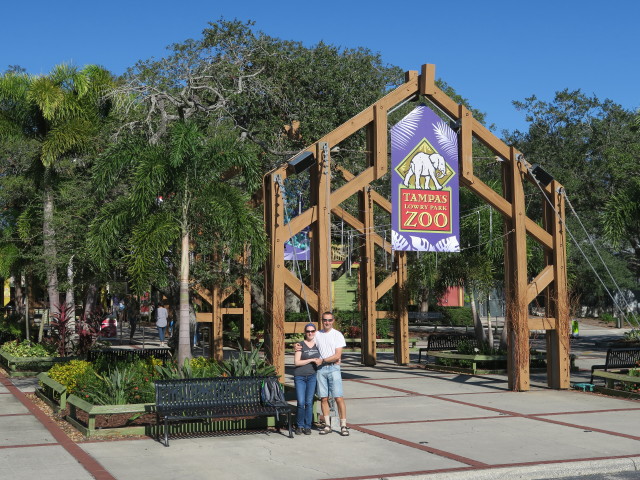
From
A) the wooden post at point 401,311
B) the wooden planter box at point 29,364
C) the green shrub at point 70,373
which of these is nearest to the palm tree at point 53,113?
the wooden planter box at point 29,364

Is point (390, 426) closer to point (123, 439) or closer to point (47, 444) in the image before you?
point (123, 439)

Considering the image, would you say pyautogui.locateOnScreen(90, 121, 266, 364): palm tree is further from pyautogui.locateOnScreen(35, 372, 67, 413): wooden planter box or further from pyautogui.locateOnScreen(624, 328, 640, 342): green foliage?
pyautogui.locateOnScreen(624, 328, 640, 342): green foliage

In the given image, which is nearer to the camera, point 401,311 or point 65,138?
point 65,138

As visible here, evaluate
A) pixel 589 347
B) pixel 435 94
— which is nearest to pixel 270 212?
pixel 435 94

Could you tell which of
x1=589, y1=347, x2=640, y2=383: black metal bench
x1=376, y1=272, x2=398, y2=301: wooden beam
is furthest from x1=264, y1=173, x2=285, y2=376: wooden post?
x1=376, y1=272, x2=398, y2=301: wooden beam

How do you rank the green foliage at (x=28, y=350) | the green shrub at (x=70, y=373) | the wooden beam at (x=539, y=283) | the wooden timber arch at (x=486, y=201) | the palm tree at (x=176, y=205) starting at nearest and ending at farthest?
the green shrub at (x=70, y=373) → the palm tree at (x=176, y=205) → the wooden timber arch at (x=486, y=201) → the wooden beam at (x=539, y=283) → the green foliage at (x=28, y=350)

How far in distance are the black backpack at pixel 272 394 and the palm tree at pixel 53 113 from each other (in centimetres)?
1274

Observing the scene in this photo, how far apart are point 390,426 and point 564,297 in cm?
687

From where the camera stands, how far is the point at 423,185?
17.2 m

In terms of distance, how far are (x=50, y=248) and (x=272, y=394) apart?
41.4 feet

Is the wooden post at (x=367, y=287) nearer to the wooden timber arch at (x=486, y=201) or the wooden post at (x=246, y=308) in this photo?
the wooden post at (x=246, y=308)

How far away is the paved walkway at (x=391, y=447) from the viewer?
9258 mm

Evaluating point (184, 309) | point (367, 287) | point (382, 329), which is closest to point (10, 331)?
point (367, 287)

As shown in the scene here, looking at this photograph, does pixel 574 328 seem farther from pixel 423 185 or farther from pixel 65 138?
pixel 65 138
